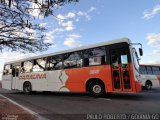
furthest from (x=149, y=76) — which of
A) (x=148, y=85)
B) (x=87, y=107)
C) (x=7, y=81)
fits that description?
(x=87, y=107)

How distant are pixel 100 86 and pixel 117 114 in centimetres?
576

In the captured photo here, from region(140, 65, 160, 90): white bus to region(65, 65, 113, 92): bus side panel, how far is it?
8229mm

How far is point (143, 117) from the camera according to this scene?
828 cm

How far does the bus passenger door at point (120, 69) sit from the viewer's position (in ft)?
44.6

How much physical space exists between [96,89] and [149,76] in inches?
368

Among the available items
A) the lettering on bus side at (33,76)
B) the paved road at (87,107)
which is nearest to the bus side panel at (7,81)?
the lettering on bus side at (33,76)

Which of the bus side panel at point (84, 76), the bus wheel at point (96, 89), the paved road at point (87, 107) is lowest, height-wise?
the paved road at point (87, 107)

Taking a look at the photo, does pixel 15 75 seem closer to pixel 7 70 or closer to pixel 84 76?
pixel 7 70

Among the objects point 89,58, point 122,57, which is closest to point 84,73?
point 89,58

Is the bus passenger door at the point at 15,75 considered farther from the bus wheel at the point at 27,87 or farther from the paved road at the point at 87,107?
the paved road at the point at 87,107

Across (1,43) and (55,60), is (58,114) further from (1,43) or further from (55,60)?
(55,60)

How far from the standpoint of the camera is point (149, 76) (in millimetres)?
Answer: 22797

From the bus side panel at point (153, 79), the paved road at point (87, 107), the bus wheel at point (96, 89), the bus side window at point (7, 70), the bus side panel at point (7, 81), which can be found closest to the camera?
the paved road at point (87, 107)

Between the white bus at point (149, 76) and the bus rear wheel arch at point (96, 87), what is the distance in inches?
326
